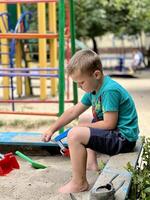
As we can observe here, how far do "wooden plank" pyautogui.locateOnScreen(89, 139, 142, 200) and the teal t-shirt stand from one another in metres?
0.14

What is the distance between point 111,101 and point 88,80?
0.64 ft

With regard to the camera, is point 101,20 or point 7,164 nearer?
point 7,164

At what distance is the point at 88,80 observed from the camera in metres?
3.01

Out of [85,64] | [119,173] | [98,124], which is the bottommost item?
[119,173]

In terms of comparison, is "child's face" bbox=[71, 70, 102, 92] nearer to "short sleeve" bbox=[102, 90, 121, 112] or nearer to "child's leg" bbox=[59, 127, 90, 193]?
"short sleeve" bbox=[102, 90, 121, 112]

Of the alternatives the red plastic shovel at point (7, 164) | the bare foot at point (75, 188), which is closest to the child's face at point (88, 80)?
the bare foot at point (75, 188)

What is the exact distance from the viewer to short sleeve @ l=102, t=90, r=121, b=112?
2.96 m

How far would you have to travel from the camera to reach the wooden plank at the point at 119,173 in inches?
93.6

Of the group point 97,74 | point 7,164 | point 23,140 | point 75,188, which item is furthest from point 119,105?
point 23,140

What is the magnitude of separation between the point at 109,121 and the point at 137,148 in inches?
14.8

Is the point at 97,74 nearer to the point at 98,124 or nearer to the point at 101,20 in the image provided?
the point at 98,124

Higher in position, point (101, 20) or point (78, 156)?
point (101, 20)

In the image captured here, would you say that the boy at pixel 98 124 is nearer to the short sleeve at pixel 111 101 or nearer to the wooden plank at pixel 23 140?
the short sleeve at pixel 111 101

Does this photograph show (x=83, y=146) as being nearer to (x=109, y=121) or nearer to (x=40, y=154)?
(x=109, y=121)
